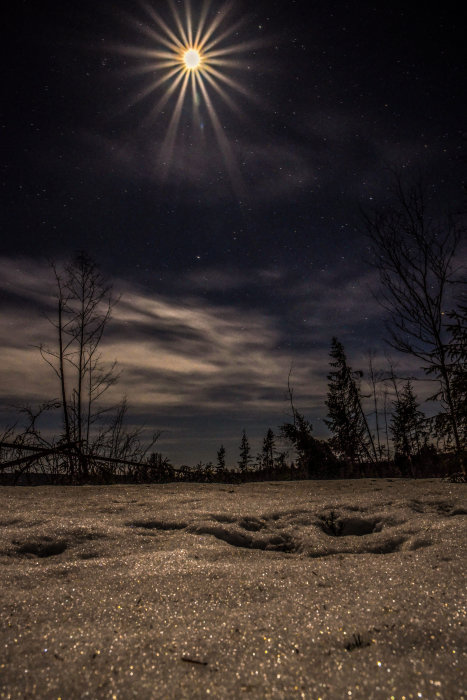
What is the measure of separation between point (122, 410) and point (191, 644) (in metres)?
8.82

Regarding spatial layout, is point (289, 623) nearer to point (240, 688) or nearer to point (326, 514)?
point (240, 688)

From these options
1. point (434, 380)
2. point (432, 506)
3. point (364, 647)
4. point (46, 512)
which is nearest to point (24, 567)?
point (46, 512)

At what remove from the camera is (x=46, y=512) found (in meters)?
2.38

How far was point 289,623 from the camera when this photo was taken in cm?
100

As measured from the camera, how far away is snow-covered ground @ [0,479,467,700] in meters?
0.77

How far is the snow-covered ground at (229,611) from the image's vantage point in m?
0.77

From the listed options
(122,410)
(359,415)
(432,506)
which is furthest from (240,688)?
(359,415)

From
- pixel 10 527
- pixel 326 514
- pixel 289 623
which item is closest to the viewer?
pixel 289 623

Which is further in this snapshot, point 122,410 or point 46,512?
point 122,410

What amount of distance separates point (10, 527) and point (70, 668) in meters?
1.44

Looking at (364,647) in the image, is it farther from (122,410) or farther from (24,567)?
(122,410)

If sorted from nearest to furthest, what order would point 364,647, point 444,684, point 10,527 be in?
1. point 444,684
2. point 364,647
3. point 10,527

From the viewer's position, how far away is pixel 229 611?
1074 millimetres

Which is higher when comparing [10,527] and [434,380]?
[434,380]
